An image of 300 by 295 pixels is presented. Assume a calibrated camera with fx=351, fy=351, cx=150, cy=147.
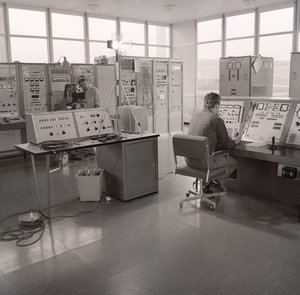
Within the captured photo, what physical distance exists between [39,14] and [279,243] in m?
8.11

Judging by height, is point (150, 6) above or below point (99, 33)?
above

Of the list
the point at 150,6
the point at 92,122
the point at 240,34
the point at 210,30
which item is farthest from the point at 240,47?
the point at 92,122

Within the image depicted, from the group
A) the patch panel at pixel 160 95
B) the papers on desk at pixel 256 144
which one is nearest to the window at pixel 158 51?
Answer: the patch panel at pixel 160 95

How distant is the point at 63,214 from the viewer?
392cm

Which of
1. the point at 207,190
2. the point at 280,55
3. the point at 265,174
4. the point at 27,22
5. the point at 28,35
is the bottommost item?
the point at 207,190

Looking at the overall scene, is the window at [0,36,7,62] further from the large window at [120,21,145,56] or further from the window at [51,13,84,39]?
the large window at [120,21,145,56]

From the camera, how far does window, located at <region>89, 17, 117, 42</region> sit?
9.81 meters

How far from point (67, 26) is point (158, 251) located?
312 inches

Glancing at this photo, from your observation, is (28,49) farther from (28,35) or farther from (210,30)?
(210,30)

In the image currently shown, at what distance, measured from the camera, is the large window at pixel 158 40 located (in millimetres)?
11352

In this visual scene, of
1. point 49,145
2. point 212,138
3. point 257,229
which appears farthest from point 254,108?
point 49,145

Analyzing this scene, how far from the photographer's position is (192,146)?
145 inches

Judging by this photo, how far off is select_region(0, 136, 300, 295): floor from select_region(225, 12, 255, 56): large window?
21.5 feet

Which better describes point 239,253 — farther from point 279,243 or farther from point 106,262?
point 106,262
